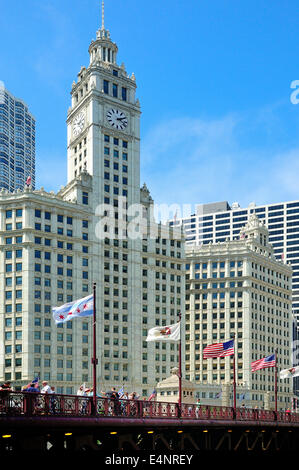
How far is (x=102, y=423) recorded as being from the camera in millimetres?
40688

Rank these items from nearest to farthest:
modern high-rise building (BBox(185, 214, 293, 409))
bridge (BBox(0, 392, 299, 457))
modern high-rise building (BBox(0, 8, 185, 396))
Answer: bridge (BBox(0, 392, 299, 457)), modern high-rise building (BBox(0, 8, 185, 396)), modern high-rise building (BBox(185, 214, 293, 409))

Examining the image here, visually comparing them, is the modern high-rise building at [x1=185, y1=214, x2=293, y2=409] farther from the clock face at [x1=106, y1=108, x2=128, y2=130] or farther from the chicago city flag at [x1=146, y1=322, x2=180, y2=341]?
the chicago city flag at [x1=146, y1=322, x2=180, y2=341]

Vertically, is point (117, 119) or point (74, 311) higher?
point (117, 119)

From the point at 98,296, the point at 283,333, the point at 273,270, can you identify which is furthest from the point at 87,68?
the point at 283,333

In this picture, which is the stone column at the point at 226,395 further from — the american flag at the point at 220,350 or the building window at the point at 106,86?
the american flag at the point at 220,350

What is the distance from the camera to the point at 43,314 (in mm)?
124062

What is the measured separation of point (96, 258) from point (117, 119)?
1181 inches

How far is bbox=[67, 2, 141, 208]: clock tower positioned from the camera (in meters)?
139

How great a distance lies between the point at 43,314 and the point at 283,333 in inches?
3086

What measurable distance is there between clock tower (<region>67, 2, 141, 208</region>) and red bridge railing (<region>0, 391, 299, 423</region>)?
86.0m

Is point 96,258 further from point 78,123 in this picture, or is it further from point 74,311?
point 74,311

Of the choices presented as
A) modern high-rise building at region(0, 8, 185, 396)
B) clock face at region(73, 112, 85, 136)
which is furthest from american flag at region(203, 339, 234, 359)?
clock face at region(73, 112, 85, 136)

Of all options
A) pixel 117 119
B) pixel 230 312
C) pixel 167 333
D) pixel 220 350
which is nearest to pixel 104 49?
pixel 117 119

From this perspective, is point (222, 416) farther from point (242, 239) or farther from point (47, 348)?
point (242, 239)
